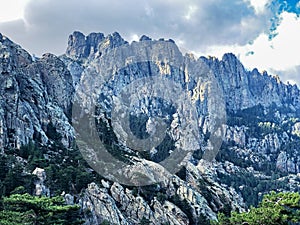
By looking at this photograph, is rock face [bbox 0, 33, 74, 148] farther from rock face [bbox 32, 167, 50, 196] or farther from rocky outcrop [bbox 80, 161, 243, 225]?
rocky outcrop [bbox 80, 161, 243, 225]

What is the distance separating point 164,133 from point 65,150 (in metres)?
111

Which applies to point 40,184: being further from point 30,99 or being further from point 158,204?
point 30,99

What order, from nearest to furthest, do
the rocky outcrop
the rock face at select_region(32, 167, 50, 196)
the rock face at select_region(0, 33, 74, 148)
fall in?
1. the rock face at select_region(32, 167, 50, 196)
2. the rocky outcrop
3. the rock face at select_region(0, 33, 74, 148)

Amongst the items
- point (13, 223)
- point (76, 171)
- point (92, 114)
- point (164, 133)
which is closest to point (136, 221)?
point (76, 171)

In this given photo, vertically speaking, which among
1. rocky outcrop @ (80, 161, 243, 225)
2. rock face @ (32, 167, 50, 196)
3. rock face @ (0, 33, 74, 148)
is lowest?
rocky outcrop @ (80, 161, 243, 225)

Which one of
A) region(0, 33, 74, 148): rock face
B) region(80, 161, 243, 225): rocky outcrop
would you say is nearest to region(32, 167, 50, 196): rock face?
region(80, 161, 243, 225): rocky outcrop

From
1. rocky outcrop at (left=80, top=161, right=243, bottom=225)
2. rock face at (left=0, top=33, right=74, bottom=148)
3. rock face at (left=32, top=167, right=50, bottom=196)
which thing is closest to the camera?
rock face at (left=32, top=167, right=50, bottom=196)

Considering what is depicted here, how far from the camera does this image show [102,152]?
62500 mm

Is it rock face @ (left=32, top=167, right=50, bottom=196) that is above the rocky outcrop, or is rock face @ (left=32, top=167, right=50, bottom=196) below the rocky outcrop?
above

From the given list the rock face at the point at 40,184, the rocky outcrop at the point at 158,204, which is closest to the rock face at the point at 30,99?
the rock face at the point at 40,184

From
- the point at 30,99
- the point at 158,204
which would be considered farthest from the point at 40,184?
the point at 30,99

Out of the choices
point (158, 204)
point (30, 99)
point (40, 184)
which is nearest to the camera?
point (40, 184)

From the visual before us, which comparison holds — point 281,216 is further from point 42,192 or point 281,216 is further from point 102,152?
point 102,152

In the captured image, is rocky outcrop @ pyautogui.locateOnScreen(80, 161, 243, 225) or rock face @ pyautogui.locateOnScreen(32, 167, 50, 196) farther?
rocky outcrop @ pyautogui.locateOnScreen(80, 161, 243, 225)
